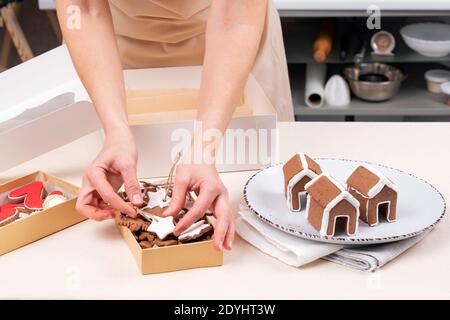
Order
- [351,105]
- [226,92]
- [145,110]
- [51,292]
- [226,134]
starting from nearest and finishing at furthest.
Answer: [51,292], [226,92], [226,134], [145,110], [351,105]

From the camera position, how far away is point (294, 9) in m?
2.84

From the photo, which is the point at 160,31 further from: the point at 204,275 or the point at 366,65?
the point at 366,65

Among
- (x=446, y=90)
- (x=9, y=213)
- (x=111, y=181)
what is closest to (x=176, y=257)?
(x=111, y=181)

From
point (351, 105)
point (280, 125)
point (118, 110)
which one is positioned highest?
point (118, 110)

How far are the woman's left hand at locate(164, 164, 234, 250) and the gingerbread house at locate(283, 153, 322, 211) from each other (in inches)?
5.0

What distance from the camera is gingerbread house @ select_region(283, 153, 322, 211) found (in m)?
1.28

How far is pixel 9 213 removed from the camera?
4.22 feet

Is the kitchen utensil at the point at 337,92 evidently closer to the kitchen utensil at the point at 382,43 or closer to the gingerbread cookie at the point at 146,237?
the kitchen utensil at the point at 382,43

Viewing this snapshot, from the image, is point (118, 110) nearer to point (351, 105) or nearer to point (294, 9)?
point (294, 9)

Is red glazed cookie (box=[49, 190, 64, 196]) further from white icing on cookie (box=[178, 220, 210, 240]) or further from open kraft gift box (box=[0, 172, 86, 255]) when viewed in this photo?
white icing on cookie (box=[178, 220, 210, 240])

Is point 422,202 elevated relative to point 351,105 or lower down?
elevated

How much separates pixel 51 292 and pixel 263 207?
1.29 ft

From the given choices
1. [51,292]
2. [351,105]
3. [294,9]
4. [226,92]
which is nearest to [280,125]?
[226,92]

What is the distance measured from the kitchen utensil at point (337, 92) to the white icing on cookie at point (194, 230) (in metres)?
1.98
